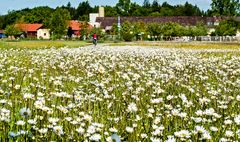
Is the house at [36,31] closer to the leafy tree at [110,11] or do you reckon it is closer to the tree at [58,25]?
the leafy tree at [110,11]

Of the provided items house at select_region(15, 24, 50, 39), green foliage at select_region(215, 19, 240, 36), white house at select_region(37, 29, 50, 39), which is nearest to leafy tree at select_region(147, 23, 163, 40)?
green foliage at select_region(215, 19, 240, 36)

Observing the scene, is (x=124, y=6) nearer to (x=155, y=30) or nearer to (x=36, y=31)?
(x=36, y=31)

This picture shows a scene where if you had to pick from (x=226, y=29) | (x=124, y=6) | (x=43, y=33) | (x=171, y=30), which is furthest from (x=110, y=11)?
(x=226, y=29)

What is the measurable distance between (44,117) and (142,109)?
78.1 inches

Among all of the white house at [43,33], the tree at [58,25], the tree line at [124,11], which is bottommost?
the white house at [43,33]

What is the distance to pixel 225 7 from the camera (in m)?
133

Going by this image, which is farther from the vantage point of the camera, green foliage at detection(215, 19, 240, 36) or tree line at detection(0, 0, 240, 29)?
tree line at detection(0, 0, 240, 29)

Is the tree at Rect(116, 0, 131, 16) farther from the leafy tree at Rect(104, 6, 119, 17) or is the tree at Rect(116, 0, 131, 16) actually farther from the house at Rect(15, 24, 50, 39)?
the house at Rect(15, 24, 50, 39)

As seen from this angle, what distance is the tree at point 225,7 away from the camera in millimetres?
132300

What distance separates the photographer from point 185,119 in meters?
5.32

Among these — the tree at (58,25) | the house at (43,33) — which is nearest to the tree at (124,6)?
the house at (43,33)

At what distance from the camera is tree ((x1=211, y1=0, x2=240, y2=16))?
13230cm

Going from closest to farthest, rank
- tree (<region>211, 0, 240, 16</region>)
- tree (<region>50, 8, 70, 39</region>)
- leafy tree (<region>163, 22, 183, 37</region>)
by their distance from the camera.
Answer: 1. leafy tree (<region>163, 22, 183, 37</region>)
2. tree (<region>50, 8, 70, 39</region>)
3. tree (<region>211, 0, 240, 16</region>)

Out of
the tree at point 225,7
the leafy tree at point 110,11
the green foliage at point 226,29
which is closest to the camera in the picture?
the green foliage at point 226,29
